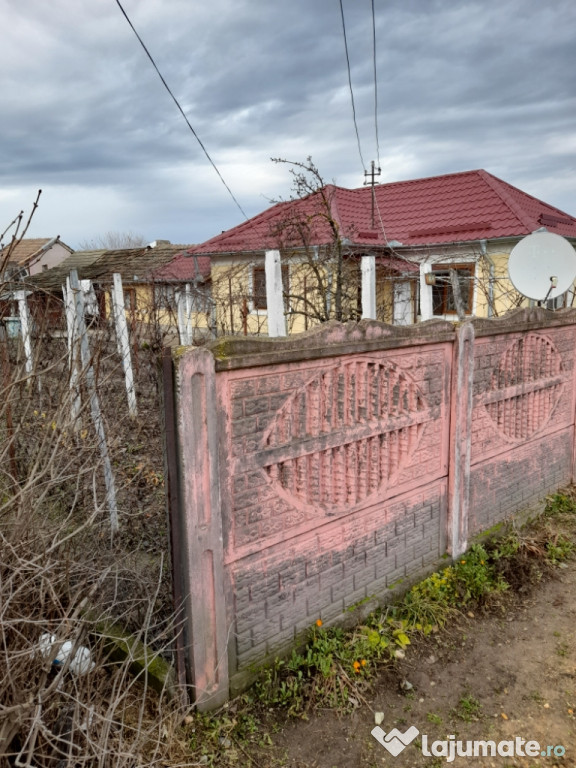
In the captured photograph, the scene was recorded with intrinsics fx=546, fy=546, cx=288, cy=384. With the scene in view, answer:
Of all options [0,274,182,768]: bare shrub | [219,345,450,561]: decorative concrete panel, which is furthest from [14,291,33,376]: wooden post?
[219,345,450,561]: decorative concrete panel

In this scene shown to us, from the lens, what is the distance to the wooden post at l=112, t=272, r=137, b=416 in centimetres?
526

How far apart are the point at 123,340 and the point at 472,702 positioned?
4300 mm

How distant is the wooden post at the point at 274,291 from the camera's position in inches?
215

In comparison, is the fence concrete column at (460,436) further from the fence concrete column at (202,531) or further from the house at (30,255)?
the house at (30,255)

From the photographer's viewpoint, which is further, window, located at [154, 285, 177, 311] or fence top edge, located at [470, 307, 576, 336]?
window, located at [154, 285, 177, 311]

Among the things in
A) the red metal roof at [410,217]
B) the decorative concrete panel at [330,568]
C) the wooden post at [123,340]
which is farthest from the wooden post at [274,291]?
the red metal roof at [410,217]

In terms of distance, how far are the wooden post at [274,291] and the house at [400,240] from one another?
168 inches

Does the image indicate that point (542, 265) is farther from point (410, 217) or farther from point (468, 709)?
point (410, 217)

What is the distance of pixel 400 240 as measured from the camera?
1255cm

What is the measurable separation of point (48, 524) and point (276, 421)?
1.42 m

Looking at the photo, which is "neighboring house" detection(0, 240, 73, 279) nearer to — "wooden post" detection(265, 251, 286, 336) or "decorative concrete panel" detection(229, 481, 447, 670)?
"decorative concrete panel" detection(229, 481, 447, 670)

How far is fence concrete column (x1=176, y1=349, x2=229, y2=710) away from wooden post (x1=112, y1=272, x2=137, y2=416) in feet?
8.80

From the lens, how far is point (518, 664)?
329 centimetres

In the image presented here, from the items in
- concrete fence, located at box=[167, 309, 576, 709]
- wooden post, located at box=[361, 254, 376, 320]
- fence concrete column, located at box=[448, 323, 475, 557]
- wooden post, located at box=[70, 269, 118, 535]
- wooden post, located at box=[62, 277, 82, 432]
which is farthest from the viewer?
wooden post, located at box=[361, 254, 376, 320]
